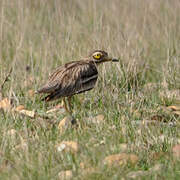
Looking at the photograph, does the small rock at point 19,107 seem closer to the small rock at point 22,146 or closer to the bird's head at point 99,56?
the bird's head at point 99,56

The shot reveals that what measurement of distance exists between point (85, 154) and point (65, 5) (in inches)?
291

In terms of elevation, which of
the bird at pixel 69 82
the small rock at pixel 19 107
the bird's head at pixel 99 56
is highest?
the bird's head at pixel 99 56

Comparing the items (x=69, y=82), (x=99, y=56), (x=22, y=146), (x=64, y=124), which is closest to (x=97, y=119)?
(x=64, y=124)

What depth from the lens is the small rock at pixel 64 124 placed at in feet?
14.5

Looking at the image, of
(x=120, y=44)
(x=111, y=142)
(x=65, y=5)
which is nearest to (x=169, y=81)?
(x=120, y=44)

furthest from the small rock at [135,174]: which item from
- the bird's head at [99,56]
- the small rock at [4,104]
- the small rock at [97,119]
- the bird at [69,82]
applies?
the bird's head at [99,56]

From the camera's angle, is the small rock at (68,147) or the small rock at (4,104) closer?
the small rock at (68,147)

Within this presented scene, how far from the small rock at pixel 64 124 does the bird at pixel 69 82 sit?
1.70 feet

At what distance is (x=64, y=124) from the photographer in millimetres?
4531

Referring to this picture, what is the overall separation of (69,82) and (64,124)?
79 cm

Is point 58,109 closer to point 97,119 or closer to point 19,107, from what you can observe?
point 19,107

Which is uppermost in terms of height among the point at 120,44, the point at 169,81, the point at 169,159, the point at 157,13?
the point at 157,13

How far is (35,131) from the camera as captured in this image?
173 inches

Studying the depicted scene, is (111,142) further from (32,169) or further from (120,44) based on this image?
(120,44)
